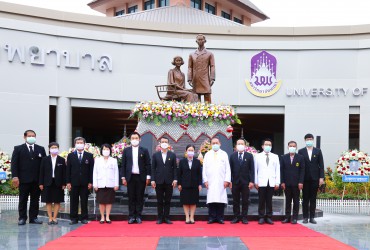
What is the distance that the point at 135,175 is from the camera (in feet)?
29.4

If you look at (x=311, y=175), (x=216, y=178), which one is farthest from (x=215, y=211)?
(x=311, y=175)

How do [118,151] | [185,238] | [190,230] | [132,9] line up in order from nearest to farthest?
[185,238] → [190,230] → [118,151] → [132,9]

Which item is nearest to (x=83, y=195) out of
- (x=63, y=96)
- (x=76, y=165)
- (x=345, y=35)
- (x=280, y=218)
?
(x=76, y=165)

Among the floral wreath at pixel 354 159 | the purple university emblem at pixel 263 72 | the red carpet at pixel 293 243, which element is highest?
the purple university emblem at pixel 263 72

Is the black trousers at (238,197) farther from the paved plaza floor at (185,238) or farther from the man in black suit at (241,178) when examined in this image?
the paved plaza floor at (185,238)

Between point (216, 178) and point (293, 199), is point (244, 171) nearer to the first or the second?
point (216, 178)

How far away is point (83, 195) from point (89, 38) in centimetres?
1137

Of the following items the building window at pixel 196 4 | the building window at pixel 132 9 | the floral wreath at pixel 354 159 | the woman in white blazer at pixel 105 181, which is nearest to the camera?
the woman in white blazer at pixel 105 181

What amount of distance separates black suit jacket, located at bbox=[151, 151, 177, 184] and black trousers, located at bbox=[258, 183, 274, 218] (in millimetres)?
1632

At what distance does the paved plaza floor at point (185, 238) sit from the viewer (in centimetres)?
674

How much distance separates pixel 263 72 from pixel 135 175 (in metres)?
12.7

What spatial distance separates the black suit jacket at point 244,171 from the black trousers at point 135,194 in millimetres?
1691

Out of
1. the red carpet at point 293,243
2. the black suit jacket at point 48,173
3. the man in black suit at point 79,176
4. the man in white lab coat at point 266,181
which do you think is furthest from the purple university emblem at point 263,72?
the red carpet at point 293,243

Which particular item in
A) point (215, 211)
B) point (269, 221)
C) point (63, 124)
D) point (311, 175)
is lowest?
point (269, 221)
